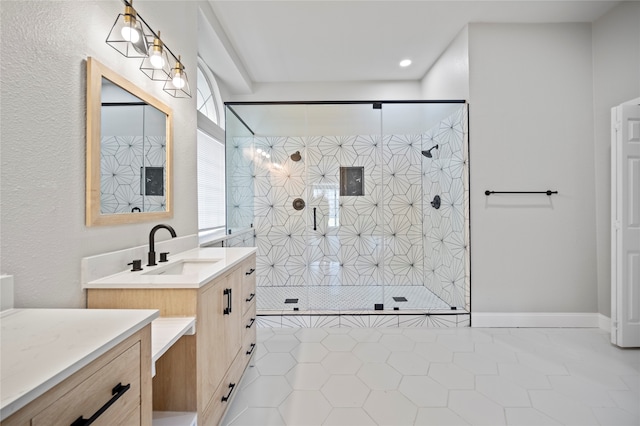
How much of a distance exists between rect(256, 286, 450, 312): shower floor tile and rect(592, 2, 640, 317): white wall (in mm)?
1512

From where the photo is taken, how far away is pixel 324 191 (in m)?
3.52

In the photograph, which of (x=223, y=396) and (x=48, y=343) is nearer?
(x=48, y=343)

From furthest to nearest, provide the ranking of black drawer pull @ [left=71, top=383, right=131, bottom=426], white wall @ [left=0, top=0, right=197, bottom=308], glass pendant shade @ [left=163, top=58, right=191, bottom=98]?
glass pendant shade @ [left=163, top=58, right=191, bottom=98] < white wall @ [left=0, top=0, right=197, bottom=308] < black drawer pull @ [left=71, top=383, right=131, bottom=426]

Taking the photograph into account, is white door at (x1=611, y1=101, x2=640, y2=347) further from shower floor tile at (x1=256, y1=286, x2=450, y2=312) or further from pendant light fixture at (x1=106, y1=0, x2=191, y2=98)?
pendant light fixture at (x1=106, y1=0, x2=191, y2=98)

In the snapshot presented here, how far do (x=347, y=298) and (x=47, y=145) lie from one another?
9.50ft

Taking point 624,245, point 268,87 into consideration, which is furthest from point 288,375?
point 268,87

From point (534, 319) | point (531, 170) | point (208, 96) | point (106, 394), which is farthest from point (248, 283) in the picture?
point (531, 170)

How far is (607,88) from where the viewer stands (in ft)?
8.63

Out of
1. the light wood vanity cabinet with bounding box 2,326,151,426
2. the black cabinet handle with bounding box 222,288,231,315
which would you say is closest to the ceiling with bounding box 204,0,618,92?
the black cabinet handle with bounding box 222,288,231,315

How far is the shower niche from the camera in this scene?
327 centimetres

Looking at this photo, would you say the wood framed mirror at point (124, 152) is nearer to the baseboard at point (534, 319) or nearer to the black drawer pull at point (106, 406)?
Result: the black drawer pull at point (106, 406)

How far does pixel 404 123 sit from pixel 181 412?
3361mm

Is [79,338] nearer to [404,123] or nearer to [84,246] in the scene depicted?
[84,246]

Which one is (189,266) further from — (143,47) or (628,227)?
(628,227)
